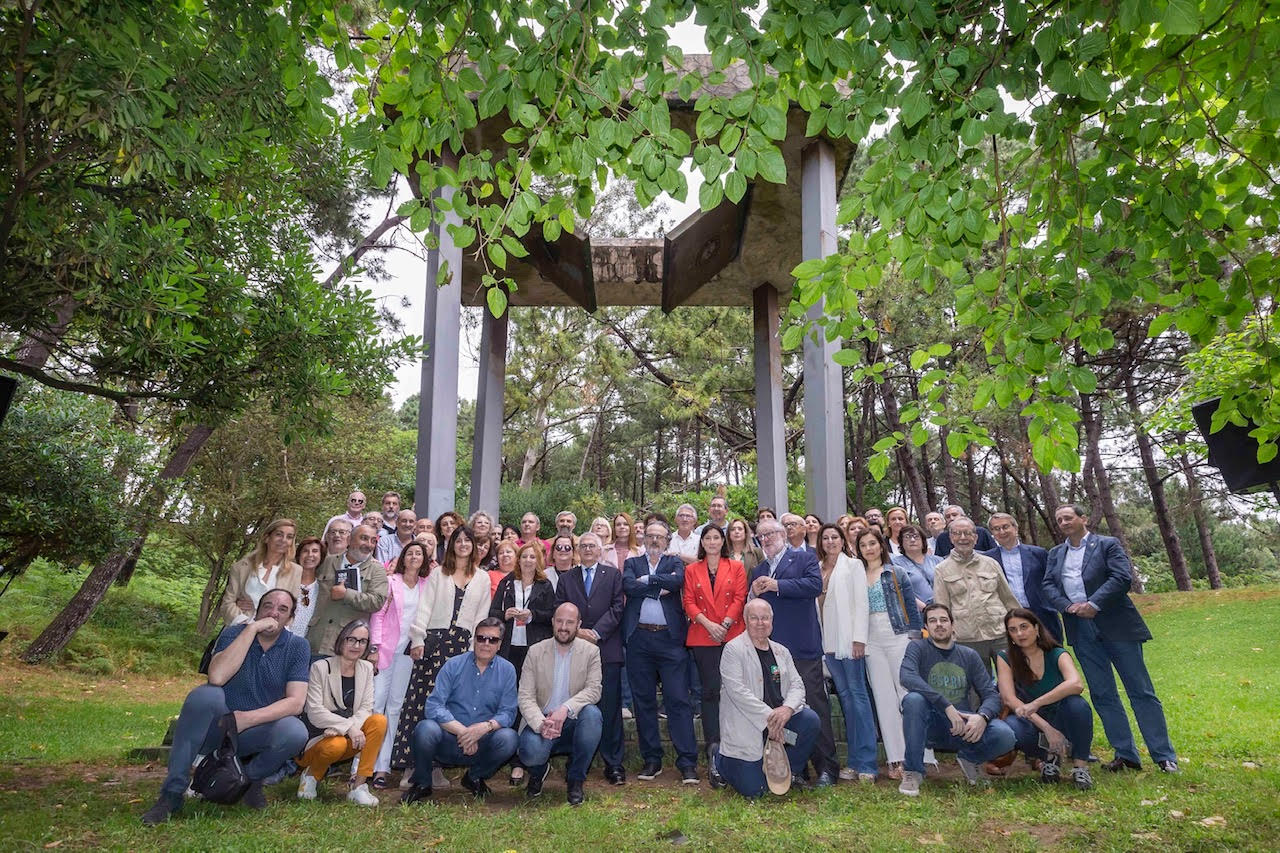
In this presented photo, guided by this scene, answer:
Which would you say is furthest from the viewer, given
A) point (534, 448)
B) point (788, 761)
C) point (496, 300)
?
point (534, 448)

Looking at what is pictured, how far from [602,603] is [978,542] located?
10.3 ft

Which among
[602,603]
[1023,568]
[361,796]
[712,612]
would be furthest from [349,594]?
[1023,568]

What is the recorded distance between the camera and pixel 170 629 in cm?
1480

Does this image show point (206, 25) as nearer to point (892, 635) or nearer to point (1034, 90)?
point (1034, 90)

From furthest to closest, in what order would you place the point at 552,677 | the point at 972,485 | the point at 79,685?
the point at 972,485 → the point at 79,685 → the point at 552,677

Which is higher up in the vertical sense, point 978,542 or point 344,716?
point 978,542

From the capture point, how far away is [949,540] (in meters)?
6.52

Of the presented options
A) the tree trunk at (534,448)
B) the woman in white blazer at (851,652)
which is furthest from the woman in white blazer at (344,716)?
the tree trunk at (534,448)

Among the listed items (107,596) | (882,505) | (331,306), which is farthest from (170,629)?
(882,505)

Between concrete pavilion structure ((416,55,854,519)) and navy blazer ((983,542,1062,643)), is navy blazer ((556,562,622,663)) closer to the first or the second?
concrete pavilion structure ((416,55,854,519))

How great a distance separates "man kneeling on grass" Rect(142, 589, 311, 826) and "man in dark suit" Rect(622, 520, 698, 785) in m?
2.21

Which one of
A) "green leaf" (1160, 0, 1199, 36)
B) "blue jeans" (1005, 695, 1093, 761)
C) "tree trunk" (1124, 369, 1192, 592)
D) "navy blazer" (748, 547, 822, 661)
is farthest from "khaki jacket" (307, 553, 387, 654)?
"tree trunk" (1124, 369, 1192, 592)

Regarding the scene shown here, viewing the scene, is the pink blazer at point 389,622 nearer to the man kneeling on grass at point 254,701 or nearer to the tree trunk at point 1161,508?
the man kneeling on grass at point 254,701

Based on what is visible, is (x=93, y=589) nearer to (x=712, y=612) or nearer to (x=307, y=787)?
(x=307, y=787)
